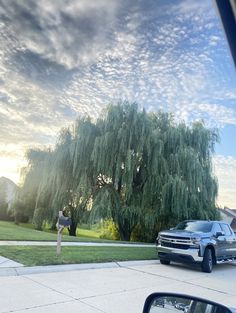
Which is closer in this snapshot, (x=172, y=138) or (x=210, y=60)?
(x=210, y=60)

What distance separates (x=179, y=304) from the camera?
1873mm

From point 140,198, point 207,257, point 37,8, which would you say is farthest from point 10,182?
point 37,8

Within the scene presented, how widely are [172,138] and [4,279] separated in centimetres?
1489

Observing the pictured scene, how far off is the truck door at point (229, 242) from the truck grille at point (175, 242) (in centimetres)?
187

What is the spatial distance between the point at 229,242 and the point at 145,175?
842cm

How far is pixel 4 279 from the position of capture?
22.1 ft

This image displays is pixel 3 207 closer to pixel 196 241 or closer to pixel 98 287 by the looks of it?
pixel 196 241

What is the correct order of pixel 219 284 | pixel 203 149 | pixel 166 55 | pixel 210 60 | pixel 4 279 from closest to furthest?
1. pixel 210 60
2. pixel 166 55
3. pixel 4 279
4. pixel 219 284
5. pixel 203 149

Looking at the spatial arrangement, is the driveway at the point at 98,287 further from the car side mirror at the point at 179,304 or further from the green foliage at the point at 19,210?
the green foliage at the point at 19,210

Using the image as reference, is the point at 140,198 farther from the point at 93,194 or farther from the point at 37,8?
the point at 37,8

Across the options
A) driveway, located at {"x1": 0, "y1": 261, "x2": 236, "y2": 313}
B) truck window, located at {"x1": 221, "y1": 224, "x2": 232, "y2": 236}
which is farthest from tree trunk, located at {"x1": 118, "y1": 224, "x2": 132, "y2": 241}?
driveway, located at {"x1": 0, "y1": 261, "x2": 236, "y2": 313}

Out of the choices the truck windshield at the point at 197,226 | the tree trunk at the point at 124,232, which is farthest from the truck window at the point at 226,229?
the tree trunk at the point at 124,232

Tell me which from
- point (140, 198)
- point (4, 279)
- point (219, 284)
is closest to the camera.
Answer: point (4, 279)

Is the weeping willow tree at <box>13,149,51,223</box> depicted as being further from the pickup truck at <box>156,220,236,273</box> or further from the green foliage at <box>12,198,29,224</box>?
the pickup truck at <box>156,220,236,273</box>
